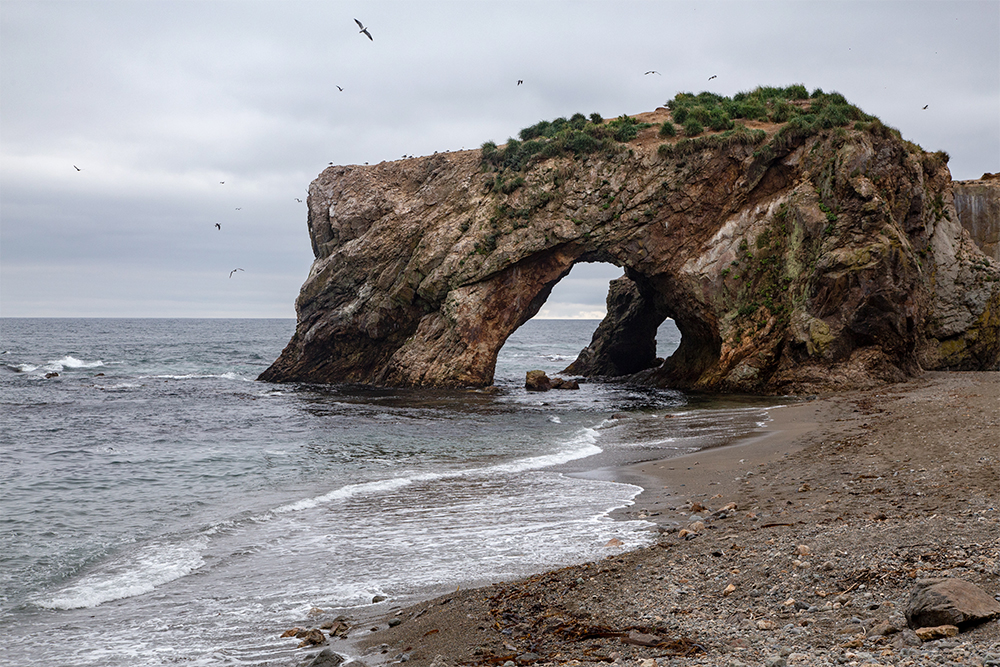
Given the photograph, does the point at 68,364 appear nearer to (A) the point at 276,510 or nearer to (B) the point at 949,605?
(A) the point at 276,510

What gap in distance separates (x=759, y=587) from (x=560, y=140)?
28087 millimetres

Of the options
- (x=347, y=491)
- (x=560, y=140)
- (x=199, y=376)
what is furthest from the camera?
(x=199, y=376)

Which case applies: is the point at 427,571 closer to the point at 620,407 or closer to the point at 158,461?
the point at 158,461

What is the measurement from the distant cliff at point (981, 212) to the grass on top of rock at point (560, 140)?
618 inches

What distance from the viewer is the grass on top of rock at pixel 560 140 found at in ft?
101

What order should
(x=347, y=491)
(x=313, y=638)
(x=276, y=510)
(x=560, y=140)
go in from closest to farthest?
(x=313, y=638) → (x=276, y=510) → (x=347, y=491) → (x=560, y=140)

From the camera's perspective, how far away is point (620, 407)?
2391 cm

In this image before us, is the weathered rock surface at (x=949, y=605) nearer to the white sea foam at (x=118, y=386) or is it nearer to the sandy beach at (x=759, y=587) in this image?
the sandy beach at (x=759, y=587)

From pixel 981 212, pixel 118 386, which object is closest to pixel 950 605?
pixel 981 212

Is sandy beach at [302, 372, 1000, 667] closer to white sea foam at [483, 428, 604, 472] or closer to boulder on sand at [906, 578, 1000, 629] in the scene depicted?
boulder on sand at [906, 578, 1000, 629]

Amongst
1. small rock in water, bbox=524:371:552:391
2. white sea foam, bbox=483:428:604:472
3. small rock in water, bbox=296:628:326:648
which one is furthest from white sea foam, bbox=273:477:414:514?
small rock in water, bbox=524:371:552:391

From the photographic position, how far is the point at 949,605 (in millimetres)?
3850

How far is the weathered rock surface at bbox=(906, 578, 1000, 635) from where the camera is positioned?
3797 mm

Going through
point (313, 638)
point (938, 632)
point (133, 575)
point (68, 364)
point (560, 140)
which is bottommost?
point (133, 575)
